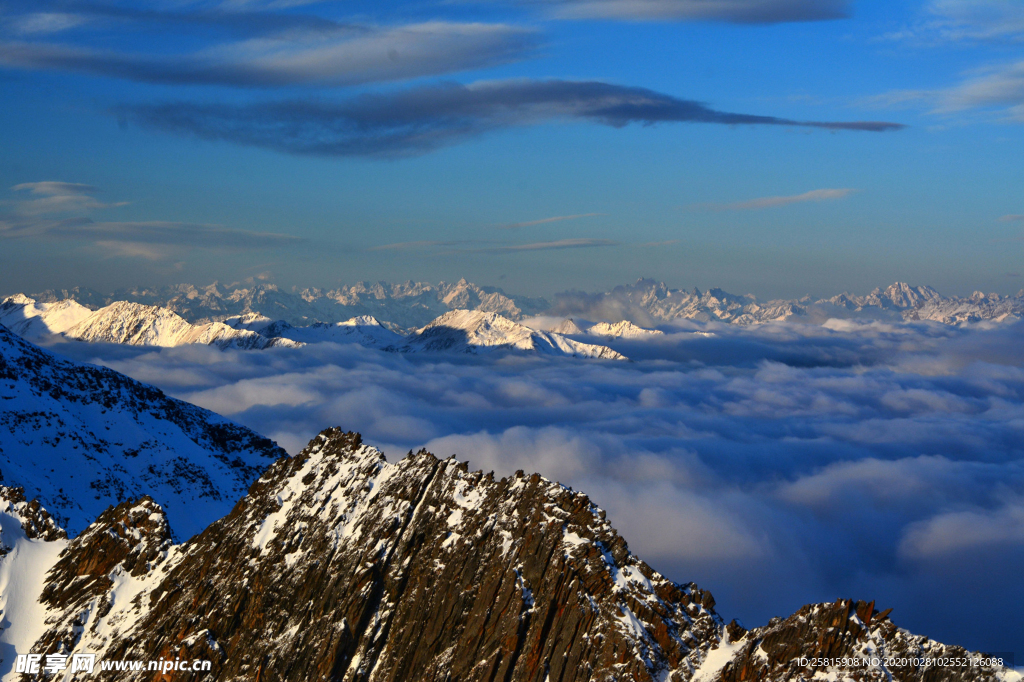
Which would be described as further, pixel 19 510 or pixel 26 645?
pixel 19 510

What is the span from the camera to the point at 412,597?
3223 inches

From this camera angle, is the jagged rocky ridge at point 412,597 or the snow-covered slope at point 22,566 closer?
the jagged rocky ridge at point 412,597

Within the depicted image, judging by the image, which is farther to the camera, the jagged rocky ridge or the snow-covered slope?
the snow-covered slope

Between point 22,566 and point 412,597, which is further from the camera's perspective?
point 22,566

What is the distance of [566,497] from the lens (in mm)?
80562

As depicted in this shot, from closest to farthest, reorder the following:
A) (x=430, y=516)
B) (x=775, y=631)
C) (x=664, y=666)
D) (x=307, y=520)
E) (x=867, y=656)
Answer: (x=867, y=656), (x=775, y=631), (x=664, y=666), (x=430, y=516), (x=307, y=520)

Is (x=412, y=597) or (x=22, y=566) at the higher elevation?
(x=412, y=597)

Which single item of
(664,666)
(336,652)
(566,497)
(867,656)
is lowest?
(336,652)

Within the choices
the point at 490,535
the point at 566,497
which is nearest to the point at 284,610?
the point at 490,535

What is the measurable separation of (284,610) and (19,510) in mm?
56001

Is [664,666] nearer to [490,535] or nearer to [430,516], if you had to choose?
[490,535]

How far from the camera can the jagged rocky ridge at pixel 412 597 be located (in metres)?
66.4

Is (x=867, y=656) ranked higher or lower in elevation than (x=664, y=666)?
higher

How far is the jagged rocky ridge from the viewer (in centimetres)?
6638
